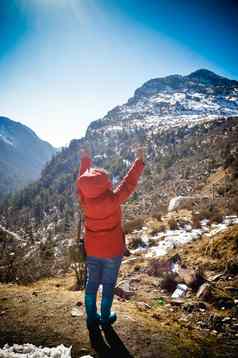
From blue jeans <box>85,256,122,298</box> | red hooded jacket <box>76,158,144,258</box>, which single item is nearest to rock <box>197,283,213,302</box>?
blue jeans <box>85,256,122,298</box>

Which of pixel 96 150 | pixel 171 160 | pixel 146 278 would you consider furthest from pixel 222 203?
pixel 96 150

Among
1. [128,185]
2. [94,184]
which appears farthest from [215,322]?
[94,184]

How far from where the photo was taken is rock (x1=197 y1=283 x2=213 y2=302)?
5.35 metres

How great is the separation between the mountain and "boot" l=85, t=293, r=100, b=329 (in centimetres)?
1124

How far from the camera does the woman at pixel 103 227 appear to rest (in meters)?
3.36

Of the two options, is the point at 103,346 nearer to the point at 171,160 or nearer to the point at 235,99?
the point at 171,160

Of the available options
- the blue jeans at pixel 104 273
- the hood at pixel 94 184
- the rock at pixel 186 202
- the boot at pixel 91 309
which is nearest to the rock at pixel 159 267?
the boot at pixel 91 309

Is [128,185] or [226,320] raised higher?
[128,185]

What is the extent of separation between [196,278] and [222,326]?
1612 mm

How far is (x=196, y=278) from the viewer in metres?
5.99

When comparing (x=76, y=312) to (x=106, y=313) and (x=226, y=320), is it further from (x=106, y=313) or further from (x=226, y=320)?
(x=226, y=320)

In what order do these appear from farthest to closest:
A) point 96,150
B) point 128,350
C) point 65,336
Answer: point 96,150, point 65,336, point 128,350

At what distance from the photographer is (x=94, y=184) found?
10.8 ft

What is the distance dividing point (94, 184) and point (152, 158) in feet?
276
